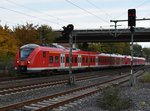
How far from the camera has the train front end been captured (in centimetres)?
3272

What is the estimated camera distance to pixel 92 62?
53250mm

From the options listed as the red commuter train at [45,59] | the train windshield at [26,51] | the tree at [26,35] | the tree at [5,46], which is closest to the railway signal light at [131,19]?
the red commuter train at [45,59]

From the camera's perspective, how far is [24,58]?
33.2 meters

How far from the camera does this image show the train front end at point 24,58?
1288 inches

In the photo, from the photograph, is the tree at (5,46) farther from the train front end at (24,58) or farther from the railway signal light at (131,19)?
the railway signal light at (131,19)

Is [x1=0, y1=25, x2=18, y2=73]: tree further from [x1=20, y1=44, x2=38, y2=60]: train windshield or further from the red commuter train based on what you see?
[x1=20, y1=44, x2=38, y2=60]: train windshield

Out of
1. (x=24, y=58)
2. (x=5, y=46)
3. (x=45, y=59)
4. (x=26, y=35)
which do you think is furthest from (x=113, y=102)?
(x=26, y=35)

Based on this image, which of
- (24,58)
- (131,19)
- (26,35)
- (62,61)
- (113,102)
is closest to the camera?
(113,102)

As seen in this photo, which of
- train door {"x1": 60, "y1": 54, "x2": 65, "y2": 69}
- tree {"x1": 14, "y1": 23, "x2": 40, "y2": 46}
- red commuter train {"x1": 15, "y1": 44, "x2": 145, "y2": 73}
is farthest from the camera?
tree {"x1": 14, "y1": 23, "x2": 40, "y2": 46}

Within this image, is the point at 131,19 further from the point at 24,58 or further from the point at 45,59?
the point at 45,59

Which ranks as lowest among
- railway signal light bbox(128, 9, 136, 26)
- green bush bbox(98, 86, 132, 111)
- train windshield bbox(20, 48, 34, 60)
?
green bush bbox(98, 86, 132, 111)

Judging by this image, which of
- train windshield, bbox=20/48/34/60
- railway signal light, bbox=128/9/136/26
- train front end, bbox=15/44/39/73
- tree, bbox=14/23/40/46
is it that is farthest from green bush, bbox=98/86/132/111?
tree, bbox=14/23/40/46

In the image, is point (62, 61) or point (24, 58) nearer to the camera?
point (24, 58)

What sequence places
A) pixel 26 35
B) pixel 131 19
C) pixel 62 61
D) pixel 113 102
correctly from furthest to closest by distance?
pixel 26 35 < pixel 62 61 < pixel 131 19 < pixel 113 102
